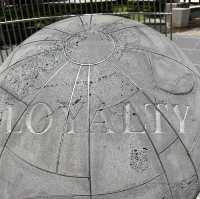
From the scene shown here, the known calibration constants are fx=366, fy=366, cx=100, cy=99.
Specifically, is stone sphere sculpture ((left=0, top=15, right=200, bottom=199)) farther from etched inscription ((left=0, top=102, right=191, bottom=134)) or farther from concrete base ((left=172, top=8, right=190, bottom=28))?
concrete base ((left=172, top=8, right=190, bottom=28))

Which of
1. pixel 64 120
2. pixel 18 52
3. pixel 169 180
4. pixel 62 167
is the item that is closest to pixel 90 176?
pixel 62 167

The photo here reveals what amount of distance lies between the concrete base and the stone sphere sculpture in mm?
9749

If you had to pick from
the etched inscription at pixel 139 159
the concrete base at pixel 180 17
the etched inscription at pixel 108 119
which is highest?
the etched inscription at pixel 108 119

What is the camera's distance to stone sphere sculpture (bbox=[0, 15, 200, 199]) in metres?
3.78

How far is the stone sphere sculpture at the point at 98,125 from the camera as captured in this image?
12.4ft

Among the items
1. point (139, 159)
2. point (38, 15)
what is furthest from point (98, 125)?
point (38, 15)

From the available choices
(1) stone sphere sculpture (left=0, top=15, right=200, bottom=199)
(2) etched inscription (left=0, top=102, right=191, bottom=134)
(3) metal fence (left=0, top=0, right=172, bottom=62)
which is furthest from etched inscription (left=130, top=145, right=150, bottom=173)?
(3) metal fence (left=0, top=0, right=172, bottom=62)

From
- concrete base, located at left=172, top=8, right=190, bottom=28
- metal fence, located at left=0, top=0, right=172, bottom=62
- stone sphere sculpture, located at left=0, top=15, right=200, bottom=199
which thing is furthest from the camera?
concrete base, located at left=172, top=8, right=190, bottom=28

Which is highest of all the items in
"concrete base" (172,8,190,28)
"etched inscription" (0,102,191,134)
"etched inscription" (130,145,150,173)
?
"etched inscription" (0,102,191,134)

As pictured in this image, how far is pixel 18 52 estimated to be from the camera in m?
4.73

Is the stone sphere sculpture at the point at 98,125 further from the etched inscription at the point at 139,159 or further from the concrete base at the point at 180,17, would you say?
the concrete base at the point at 180,17

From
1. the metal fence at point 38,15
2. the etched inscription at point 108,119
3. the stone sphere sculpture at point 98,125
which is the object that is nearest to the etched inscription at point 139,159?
the stone sphere sculpture at point 98,125

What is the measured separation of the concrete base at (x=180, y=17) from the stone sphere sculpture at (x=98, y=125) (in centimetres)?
975

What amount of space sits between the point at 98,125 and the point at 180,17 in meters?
10.8
